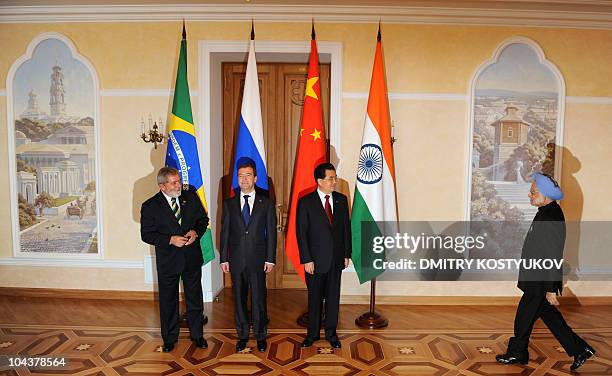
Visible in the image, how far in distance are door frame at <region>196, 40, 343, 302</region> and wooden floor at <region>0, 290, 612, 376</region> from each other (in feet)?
3.33

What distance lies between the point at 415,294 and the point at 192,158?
9.08ft

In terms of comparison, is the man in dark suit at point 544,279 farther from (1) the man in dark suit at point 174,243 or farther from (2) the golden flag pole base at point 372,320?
(1) the man in dark suit at point 174,243

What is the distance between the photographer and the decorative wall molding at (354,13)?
16.7 feet

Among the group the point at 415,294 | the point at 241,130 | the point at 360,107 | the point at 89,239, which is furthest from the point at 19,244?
the point at 415,294

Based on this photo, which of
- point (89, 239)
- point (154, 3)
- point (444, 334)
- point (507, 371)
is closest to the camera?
point (507, 371)

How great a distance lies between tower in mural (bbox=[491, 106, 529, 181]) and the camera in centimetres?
523

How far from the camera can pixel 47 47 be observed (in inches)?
209

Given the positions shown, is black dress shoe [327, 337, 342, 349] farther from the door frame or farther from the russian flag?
the door frame

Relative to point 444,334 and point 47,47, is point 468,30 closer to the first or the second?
point 444,334

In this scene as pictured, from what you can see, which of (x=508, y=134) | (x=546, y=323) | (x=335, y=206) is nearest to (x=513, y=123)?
→ (x=508, y=134)

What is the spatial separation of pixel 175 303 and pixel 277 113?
247 cm

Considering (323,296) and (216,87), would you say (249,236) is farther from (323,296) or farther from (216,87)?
(216,87)

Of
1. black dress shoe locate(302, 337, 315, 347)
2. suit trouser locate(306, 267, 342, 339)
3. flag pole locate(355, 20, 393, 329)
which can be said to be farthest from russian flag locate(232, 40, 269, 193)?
black dress shoe locate(302, 337, 315, 347)

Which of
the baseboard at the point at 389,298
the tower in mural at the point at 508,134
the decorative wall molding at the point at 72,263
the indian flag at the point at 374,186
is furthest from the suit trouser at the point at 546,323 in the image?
the decorative wall molding at the point at 72,263
